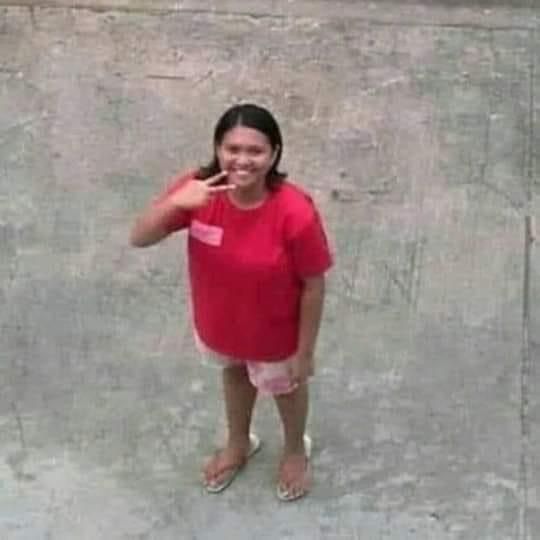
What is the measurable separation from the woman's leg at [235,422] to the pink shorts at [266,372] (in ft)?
0.41

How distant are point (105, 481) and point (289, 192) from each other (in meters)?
1.12

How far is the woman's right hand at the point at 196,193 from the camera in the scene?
4441 millimetres

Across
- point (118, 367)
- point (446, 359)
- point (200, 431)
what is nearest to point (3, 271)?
point (118, 367)

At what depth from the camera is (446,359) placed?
5570mm

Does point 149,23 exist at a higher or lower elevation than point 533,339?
higher

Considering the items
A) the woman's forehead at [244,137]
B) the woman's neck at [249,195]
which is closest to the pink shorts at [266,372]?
the woman's neck at [249,195]

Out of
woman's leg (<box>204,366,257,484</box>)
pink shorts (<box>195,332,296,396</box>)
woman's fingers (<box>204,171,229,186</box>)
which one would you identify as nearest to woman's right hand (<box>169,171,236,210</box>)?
woman's fingers (<box>204,171,229,186</box>)

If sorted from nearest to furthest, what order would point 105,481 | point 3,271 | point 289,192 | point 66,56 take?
point 289,192
point 105,481
point 3,271
point 66,56

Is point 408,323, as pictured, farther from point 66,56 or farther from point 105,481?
point 66,56

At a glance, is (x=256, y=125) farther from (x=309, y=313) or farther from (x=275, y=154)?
(x=309, y=313)

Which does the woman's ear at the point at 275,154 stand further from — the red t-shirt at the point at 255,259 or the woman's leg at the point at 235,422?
the woman's leg at the point at 235,422

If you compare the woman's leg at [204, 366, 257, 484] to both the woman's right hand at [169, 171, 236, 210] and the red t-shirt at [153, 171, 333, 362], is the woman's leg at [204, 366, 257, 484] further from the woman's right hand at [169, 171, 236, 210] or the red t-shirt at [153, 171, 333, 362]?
the woman's right hand at [169, 171, 236, 210]

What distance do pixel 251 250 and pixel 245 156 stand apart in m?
0.23

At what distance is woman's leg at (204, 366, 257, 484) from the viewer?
16.6 ft
